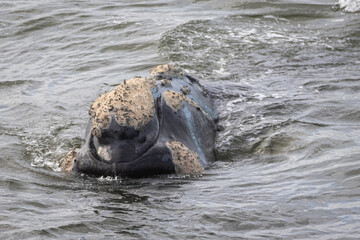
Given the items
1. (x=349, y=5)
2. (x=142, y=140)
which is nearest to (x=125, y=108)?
(x=142, y=140)

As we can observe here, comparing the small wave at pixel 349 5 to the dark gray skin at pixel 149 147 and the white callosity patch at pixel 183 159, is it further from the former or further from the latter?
the white callosity patch at pixel 183 159

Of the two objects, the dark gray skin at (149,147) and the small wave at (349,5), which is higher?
the small wave at (349,5)

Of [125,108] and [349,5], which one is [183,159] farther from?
[349,5]

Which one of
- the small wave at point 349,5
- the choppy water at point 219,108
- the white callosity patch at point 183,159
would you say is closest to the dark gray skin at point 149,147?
the white callosity patch at point 183,159

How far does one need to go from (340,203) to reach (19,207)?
241 centimetres

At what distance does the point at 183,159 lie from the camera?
5.95m

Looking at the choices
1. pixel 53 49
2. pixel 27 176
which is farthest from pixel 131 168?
pixel 53 49

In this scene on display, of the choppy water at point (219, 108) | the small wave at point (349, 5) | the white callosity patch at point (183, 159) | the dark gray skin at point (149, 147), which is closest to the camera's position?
the choppy water at point (219, 108)

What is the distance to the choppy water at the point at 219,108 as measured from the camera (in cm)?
507

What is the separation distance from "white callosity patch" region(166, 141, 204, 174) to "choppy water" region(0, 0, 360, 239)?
0.09 m

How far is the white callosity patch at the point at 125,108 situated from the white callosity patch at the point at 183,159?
319 mm

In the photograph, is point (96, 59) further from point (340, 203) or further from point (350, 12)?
point (340, 203)

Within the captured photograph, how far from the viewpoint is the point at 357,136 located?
7.18 m

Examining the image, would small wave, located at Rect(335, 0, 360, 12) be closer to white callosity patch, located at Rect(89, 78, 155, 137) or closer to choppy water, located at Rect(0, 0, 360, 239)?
choppy water, located at Rect(0, 0, 360, 239)
